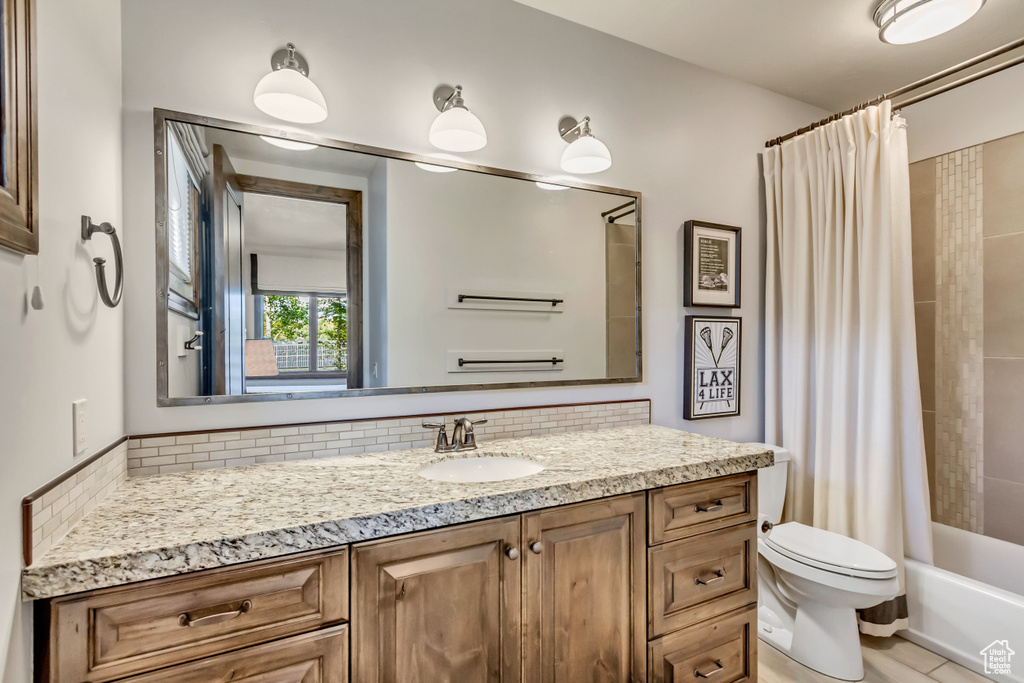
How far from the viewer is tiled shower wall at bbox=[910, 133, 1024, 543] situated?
2260 millimetres

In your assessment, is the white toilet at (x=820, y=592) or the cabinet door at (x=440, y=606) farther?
the white toilet at (x=820, y=592)

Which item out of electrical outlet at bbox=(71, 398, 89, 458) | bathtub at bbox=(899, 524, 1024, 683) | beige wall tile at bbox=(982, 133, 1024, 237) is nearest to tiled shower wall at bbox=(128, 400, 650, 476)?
electrical outlet at bbox=(71, 398, 89, 458)

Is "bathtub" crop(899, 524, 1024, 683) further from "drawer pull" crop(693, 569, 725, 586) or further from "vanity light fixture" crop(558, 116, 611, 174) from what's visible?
"vanity light fixture" crop(558, 116, 611, 174)

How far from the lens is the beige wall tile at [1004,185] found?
2.24m

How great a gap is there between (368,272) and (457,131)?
22.1 inches

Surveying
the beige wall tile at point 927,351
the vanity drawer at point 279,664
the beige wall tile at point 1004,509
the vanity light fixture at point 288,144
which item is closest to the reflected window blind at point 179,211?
the vanity light fixture at point 288,144

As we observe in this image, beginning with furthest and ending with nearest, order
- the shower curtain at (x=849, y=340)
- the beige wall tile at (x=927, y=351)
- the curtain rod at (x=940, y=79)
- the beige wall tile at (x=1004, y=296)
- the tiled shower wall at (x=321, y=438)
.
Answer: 1. the beige wall tile at (x=927, y=351)
2. the beige wall tile at (x=1004, y=296)
3. the shower curtain at (x=849, y=340)
4. the curtain rod at (x=940, y=79)
5. the tiled shower wall at (x=321, y=438)

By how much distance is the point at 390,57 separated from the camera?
167 centimetres

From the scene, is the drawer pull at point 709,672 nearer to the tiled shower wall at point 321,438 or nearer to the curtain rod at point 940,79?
the tiled shower wall at point 321,438

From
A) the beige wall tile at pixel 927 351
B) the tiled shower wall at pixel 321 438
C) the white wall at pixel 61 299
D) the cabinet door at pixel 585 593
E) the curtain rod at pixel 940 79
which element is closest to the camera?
the white wall at pixel 61 299

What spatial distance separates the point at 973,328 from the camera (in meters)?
2.39

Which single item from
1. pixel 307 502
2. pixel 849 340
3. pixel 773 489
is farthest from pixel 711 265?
pixel 307 502

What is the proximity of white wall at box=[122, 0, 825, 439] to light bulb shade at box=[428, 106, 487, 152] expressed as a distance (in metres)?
0.09

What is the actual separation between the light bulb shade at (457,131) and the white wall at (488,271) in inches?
4.4
